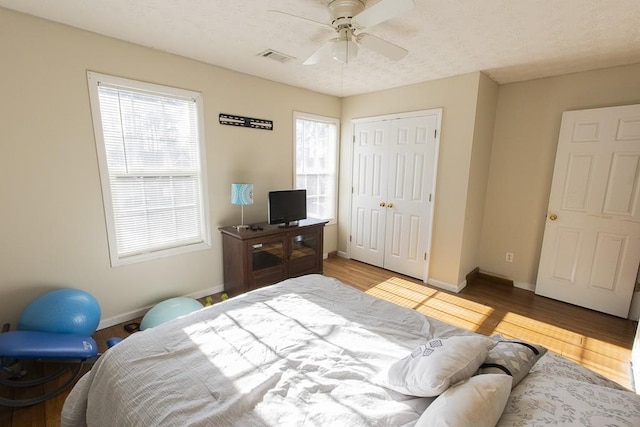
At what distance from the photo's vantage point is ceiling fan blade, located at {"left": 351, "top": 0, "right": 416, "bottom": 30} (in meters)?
1.43

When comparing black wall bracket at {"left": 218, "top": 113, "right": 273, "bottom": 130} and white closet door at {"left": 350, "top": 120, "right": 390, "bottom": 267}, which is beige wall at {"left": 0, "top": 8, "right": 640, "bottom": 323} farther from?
white closet door at {"left": 350, "top": 120, "right": 390, "bottom": 267}

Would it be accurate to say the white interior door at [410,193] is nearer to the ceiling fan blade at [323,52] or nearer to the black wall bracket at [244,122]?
the black wall bracket at [244,122]

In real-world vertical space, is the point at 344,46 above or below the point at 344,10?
below

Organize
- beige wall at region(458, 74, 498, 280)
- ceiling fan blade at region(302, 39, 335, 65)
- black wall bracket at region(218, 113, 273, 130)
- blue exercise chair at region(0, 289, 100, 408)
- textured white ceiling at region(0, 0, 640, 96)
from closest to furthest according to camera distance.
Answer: blue exercise chair at region(0, 289, 100, 408)
textured white ceiling at region(0, 0, 640, 96)
ceiling fan blade at region(302, 39, 335, 65)
black wall bracket at region(218, 113, 273, 130)
beige wall at region(458, 74, 498, 280)

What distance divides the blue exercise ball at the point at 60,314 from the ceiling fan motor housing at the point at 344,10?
270 centimetres

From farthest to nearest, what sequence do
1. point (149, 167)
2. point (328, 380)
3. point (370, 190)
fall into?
point (370, 190), point (149, 167), point (328, 380)

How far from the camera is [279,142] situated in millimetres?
3619

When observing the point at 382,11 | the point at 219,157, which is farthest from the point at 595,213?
the point at 219,157

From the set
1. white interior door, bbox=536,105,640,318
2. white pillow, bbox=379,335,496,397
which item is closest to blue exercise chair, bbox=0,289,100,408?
white pillow, bbox=379,335,496,397

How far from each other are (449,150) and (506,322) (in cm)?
192

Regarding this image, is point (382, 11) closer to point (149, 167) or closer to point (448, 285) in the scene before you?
point (149, 167)

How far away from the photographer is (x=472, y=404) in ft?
2.67

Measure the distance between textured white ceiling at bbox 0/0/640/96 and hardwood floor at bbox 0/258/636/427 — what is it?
251 cm

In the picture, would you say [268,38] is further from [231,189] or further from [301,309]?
[301,309]
